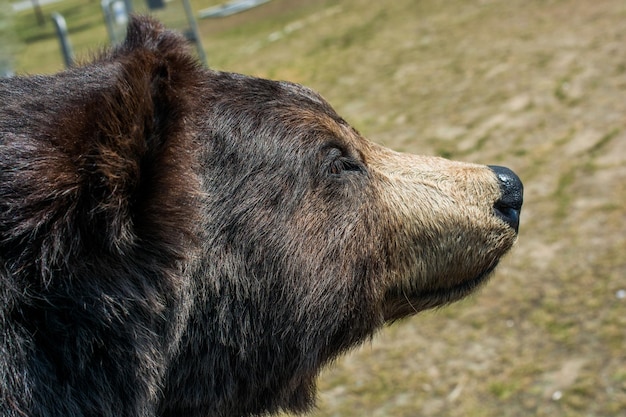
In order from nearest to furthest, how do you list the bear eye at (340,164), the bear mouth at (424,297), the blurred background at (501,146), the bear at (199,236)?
1. the bear at (199,236)
2. the bear eye at (340,164)
3. the bear mouth at (424,297)
4. the blurred background at (501,146)

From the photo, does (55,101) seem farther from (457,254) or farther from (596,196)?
(596,196)

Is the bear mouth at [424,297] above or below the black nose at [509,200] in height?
below

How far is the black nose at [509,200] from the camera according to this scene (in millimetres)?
3109

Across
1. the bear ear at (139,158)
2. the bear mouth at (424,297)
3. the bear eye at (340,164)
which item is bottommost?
the bear mouth at (424,297)

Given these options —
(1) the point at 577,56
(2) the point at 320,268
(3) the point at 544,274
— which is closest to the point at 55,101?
(2) the point at 320,268

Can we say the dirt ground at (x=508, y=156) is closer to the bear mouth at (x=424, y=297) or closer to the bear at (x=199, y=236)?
the bear mouth at (x=424, y=297)

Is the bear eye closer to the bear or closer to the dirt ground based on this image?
the bear

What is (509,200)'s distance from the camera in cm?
313

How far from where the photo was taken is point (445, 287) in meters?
3.09

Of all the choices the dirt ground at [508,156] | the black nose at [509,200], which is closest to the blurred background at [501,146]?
the dirt ground at [508,156]

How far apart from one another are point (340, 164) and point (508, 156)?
5.20m

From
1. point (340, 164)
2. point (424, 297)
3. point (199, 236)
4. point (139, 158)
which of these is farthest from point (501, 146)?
point (139, 158)

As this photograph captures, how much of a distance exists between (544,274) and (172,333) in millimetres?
4119

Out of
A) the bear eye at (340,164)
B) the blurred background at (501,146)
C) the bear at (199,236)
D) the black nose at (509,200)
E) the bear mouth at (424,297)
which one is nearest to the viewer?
the bear at (199,236)
